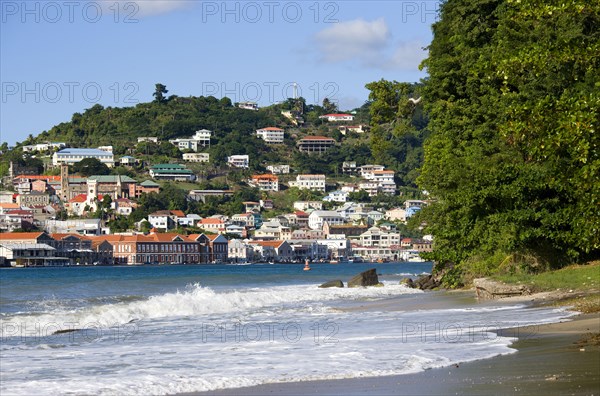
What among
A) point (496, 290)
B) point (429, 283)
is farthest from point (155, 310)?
point (429, 283)

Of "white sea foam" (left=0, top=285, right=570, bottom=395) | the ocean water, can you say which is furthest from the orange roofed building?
"white sea foam" (left=0, top=285, right=570, bottom=395)

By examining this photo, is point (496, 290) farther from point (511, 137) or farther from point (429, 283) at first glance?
point (429, 283)

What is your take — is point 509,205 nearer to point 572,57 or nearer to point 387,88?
point 387,88

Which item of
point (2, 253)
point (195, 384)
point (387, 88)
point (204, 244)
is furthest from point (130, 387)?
point (204, 244)

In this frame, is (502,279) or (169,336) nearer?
(169,336)

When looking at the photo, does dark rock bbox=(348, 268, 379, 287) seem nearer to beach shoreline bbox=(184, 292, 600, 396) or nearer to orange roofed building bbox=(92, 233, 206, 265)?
beach shoreline bbox=(184, 292, 600, 396)
